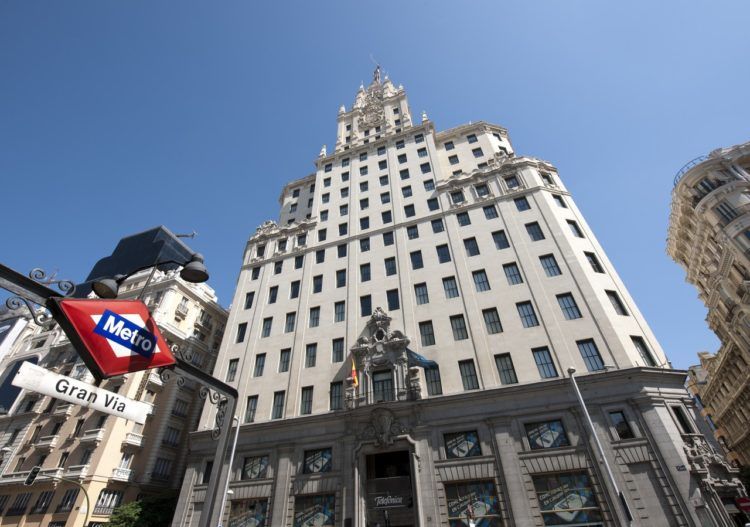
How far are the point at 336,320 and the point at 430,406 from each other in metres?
12.4

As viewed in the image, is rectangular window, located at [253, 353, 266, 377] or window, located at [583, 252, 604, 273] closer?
window, located at [583, 252, 604, 273]

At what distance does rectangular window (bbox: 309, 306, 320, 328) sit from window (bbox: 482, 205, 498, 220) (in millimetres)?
19097

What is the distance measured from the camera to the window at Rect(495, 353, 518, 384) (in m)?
26.2

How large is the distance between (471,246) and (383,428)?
1809cm

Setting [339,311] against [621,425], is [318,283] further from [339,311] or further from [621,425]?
[621,425]

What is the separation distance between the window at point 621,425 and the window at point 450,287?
1360 cm

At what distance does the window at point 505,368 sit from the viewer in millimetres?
26188

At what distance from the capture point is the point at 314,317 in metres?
36.4

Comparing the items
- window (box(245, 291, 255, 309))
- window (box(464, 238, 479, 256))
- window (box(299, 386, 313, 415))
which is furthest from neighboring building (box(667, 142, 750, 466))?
window (box(245, 291, 255, 309))

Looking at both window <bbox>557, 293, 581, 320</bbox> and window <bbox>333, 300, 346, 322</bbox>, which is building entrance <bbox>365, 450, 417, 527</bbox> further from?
window <bbox>557, 293, 581, 320</bbox>

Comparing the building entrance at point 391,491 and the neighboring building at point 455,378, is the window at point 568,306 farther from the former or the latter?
the building entrance at point 391,491

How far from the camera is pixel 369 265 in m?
38.2

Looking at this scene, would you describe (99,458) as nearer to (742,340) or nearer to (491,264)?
(491,264)

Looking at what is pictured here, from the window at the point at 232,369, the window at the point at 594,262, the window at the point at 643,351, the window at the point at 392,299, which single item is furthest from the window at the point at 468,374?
the window at the point at 232,369
